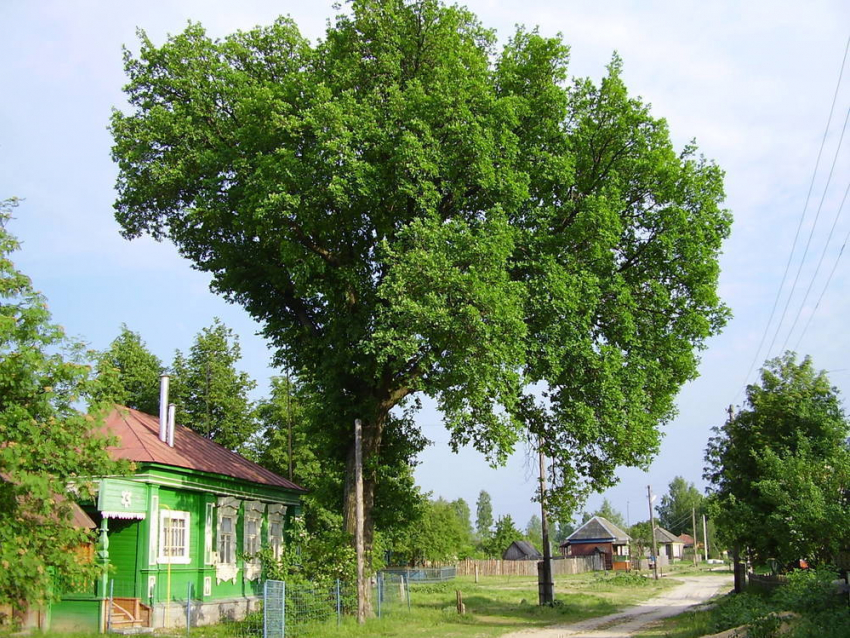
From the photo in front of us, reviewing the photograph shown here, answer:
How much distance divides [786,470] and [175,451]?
17.0 m

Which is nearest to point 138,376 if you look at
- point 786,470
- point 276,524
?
point 276,524

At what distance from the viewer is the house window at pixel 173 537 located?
64.5 feet

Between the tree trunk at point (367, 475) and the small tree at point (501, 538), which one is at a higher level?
the tree trunk at point (367, 475)

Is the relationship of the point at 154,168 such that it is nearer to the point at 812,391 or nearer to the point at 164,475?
the point at 164,475

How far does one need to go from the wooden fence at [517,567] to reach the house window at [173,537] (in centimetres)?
4256

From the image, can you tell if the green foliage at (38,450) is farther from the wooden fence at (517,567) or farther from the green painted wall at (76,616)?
the wooden fence at (517,567)

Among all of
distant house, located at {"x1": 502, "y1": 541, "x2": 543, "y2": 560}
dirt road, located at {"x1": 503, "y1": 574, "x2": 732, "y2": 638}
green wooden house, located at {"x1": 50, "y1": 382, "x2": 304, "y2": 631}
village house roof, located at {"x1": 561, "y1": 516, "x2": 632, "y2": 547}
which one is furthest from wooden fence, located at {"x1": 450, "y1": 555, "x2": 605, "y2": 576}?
green wooden house, located at {"x1": 50, "y1": 382, "x2": 304, "y2": 631}

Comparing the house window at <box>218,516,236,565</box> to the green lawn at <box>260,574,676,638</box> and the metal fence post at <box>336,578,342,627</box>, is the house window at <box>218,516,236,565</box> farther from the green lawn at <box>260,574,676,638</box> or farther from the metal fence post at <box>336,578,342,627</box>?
the green lawn at <box>260,574,676,638</box>

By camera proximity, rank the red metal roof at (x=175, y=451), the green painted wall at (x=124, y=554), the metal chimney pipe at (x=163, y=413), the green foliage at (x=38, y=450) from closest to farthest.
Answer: the green foliage at (x=38, y=450) < the green painted wall at (x=124, y=554) < the red metal roof at (x=175, y=451) < the metal chimney pipe at (x=163, y=413)

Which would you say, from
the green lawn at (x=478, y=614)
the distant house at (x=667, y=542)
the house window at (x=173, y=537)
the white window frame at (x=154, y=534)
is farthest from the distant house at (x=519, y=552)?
the white window frame at (x=154, y=534)

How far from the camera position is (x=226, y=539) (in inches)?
899

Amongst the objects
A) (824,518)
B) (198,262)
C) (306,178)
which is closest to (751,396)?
(824,518)

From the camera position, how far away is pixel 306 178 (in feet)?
63.6

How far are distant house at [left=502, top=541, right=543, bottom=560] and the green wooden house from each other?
59052mm
